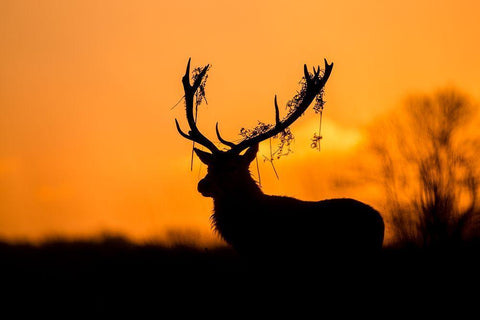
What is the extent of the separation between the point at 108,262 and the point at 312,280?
10.6 ft

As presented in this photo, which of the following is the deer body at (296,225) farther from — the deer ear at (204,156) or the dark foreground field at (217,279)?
the deer ear at (204,156)

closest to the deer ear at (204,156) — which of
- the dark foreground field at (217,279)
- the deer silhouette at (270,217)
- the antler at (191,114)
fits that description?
the deer silhouette at (270,217)

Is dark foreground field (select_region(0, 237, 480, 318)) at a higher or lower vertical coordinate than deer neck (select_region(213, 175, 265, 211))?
lower

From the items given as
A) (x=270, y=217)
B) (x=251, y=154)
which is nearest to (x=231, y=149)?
(x=251, y=154)

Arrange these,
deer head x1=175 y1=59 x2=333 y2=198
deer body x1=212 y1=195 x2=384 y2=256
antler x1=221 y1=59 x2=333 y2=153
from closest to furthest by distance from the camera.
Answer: deer body x1=212 y1=195 x2=384 y2=256, deer head x1=175 y1=59 x2=333 y2=198, antler x1=221 y1=59 x2=333 y2=153

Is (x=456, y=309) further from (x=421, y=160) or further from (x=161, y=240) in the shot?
(x=421, y=160)

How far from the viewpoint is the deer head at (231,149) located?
9.56m

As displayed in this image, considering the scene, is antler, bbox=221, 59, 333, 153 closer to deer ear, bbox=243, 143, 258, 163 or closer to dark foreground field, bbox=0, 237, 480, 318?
deer ear, bbox=243, 143, 258, 163

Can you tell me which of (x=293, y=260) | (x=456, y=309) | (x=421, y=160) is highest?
(x=421, y=160)

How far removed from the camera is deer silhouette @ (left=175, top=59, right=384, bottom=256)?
885 centimetres

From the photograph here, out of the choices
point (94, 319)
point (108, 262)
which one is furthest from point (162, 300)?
point (108, 262)

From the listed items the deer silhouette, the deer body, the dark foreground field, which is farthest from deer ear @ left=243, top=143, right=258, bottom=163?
the dark foreground field

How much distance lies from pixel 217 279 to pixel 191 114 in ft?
7.77

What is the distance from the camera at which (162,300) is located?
8.68 meters
